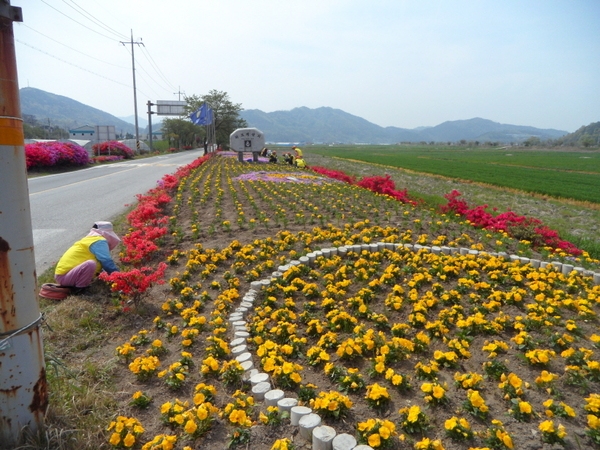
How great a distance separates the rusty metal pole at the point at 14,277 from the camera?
233cm

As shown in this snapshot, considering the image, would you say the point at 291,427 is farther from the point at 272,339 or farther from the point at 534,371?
the point at 534,371

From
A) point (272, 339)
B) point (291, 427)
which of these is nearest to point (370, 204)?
point (272, 339)

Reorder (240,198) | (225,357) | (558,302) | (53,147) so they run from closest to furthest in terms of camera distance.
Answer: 1. (225,357)
2. (558,302)
3. (240,198)
4. (53,147)

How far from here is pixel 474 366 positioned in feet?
12.2

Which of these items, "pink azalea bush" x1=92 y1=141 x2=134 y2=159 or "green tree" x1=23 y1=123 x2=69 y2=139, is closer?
"pink azalea bush" x1=92 y1=141 x2=134 y2=159

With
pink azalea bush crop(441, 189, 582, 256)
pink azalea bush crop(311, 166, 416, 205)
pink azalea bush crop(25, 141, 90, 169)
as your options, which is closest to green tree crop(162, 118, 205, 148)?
pink azalea bush crop(25, 141, 90, 169)

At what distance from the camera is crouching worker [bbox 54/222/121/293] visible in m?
5.24

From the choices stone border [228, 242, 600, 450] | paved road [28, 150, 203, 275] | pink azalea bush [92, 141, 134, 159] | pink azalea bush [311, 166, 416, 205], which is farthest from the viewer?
pink azalea bush [92, 141, 134, 159]

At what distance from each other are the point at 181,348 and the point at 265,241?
10.6 ft

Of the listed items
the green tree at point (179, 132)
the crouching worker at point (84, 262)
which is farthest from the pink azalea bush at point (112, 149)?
the crouching worker at point (84, 262)

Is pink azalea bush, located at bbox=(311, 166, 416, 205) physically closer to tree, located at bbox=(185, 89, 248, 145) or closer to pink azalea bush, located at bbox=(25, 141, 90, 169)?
pink azalea bush, located at bbox=(25, 141, 90, 169)

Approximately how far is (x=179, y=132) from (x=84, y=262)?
67.6 meters

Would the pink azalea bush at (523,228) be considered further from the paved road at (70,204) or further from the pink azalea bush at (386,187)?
the paved road at (70,204)

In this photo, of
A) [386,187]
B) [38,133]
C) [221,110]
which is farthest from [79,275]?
[38,133]
